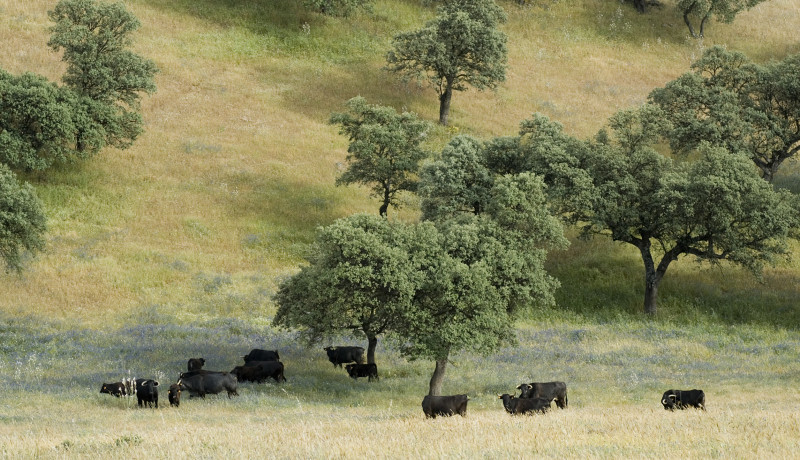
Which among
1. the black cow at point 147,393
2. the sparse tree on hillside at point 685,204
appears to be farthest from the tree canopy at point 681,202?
the black cow at point 147,393

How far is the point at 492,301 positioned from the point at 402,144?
3086cm

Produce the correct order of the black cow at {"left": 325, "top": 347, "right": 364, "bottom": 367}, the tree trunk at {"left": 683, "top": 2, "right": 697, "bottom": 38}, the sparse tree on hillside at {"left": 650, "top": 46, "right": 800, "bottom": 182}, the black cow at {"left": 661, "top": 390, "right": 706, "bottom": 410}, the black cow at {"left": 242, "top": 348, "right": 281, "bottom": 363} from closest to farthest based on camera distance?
the black cow at {"left": 661, "top": 390, "right": 706, "bottom": 410} < the black cow at {"left": 242, "top": 348, "right": 281, "bottom": 363} < the black cow at {"left": 325, "top": 347, "right": 364, "bottom": 367} < the sparse tree on hillside at {"left": 650, "top": 46, "right": 800, "bottom": 182} < the tree trunk at {"left": 683, "top": 2, "right": 697, "bottom": 38}

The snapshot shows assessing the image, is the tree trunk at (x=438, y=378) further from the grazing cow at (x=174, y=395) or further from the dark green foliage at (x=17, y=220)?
the dark green foliage at (x=17, y=220)

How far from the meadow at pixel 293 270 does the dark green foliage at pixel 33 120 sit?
368 cm

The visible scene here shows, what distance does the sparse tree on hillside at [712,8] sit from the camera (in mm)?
97700

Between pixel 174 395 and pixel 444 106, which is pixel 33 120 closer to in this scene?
pixel 174 395

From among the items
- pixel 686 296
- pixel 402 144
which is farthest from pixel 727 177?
pixel 402 144

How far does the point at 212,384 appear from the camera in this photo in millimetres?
31875

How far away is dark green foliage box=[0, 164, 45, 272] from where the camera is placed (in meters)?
42.1

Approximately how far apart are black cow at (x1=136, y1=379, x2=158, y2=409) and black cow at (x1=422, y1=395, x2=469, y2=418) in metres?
10.2

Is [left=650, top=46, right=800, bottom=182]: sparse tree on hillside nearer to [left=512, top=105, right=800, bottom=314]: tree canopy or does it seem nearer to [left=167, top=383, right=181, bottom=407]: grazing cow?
[left=512, top=105, right=800, bottom=314]: tree canopy

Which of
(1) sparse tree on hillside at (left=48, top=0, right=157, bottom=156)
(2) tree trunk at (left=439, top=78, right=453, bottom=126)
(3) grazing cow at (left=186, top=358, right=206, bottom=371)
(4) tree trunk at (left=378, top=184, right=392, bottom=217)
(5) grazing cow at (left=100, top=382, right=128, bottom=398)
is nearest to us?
(5) grazing cow at (left=100, top=382, right=128, bottom=398)

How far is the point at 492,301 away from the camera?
33.5 meters

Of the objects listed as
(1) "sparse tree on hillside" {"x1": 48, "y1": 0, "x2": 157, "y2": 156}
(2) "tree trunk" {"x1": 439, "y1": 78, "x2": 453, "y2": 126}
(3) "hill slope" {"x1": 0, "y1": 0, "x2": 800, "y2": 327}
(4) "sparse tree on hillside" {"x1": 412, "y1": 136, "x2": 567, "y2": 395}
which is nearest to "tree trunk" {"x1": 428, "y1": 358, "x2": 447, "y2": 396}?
(4) "sparse tree on hillside" {"x1": 412, "y1": 136, "x2": 567, "y2": 395}
